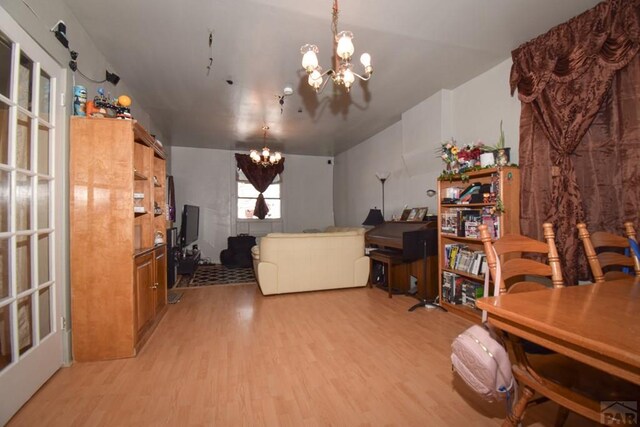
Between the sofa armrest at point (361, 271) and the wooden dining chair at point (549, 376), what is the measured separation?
2.75 m

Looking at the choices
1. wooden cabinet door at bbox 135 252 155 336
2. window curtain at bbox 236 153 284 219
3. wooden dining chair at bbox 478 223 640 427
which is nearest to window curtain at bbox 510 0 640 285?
wooden dining chair at bbox 478 223 640 427

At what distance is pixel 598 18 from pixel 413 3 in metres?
1.36

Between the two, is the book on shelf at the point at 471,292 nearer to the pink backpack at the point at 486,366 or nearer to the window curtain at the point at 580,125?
the window curtain at the point at 580,125

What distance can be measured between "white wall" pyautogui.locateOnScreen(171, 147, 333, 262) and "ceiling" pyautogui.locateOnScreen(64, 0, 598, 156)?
7.95 ft

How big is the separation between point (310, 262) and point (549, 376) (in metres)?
2.93

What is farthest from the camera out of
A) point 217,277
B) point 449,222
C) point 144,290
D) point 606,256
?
point 217,277

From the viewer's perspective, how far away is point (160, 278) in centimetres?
302

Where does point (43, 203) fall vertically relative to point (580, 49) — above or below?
below

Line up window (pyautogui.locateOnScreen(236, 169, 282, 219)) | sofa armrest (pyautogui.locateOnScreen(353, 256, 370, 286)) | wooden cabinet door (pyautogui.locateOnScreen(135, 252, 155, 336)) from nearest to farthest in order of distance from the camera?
wooden cabinet door (pyautogui.locateOnScreen(135, 252, 155, 336))
sofa armrest (pyautogui.locateOnScreen(353, 256, 370, 286))
window (pyautogui.locateOnScreen(236, 169, 282, 219))

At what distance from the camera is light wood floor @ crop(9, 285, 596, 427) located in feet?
4.96

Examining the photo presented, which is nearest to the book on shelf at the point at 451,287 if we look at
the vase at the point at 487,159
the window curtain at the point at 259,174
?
the vase at the point at 487,159

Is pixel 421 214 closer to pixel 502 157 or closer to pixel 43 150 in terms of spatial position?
pixel 502 157

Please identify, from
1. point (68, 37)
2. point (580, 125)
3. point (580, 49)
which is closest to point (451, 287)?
point (580, 125)

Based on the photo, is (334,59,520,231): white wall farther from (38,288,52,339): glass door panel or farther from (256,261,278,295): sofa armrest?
(38,288,52,339): glass door panel
